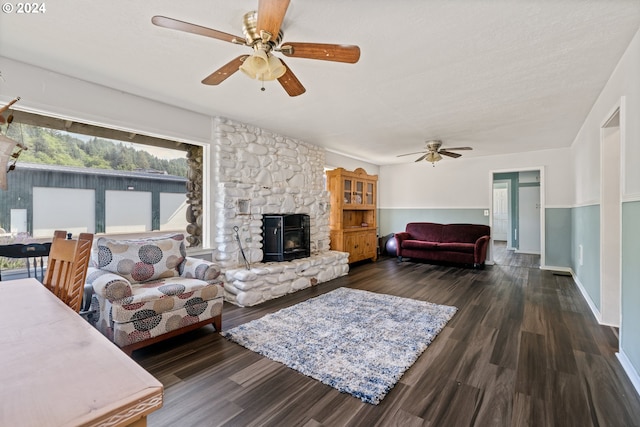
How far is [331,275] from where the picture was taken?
4914 mm

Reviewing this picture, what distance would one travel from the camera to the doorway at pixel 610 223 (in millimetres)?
2924

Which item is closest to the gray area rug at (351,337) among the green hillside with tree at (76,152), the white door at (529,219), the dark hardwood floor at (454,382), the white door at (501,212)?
the dark hardwood floor at (454,382)

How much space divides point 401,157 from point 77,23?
590 cm

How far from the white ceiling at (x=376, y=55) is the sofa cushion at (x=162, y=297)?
6.49ft

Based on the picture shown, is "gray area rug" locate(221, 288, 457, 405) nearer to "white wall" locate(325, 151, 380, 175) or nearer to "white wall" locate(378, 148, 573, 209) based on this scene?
"white wall" locate(325, 151, 380, 175)

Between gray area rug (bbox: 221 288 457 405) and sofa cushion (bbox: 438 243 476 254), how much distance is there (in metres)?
2.62

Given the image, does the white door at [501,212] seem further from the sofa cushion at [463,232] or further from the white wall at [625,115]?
the white wall at [625,115]

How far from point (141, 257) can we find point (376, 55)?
9.34ft

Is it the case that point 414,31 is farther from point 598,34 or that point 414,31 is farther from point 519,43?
point 598,34

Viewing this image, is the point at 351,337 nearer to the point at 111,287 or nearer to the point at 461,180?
the point at 111,287

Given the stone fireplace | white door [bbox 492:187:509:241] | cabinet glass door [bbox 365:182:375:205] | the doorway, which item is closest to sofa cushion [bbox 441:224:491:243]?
cabinet glass door [bbox 365:182:375:205]

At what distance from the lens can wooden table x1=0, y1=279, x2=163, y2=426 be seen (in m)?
0.58

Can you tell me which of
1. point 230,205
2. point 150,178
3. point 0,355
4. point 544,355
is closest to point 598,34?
point 544,355

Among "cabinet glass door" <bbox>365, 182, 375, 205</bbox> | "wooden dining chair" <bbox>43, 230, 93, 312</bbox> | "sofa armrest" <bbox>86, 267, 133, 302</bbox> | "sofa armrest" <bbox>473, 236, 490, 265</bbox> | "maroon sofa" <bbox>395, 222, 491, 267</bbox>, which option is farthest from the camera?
"cabinet glass door" <bbox>365, 182, 375, 205</bbox>
